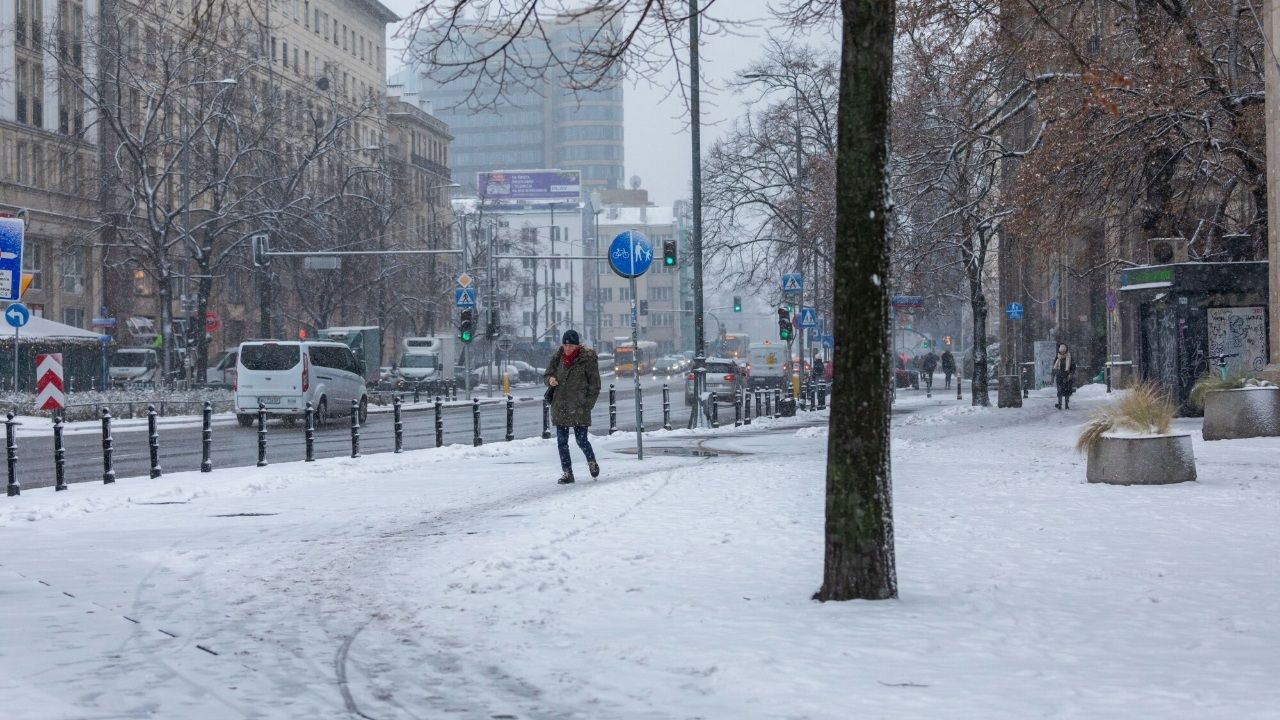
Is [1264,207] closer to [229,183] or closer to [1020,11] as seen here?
[1020,11]

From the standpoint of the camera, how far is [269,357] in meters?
35.6

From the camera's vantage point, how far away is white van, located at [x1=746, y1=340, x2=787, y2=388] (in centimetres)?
6034

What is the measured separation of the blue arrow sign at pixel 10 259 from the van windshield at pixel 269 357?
1854 centimetres

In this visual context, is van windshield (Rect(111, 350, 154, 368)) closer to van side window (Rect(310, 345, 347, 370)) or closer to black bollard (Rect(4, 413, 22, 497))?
van side window (Rect(310, 345, 347, 370))

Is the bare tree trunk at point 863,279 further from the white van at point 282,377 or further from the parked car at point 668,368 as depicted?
the parked car at point 668,368

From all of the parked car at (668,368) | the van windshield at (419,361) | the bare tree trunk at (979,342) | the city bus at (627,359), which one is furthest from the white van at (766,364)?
the parked car at (668,368)

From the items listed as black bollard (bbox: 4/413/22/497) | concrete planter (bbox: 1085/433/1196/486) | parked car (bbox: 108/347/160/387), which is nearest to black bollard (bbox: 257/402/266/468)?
black bollard (bbox: 4/413/22/497)

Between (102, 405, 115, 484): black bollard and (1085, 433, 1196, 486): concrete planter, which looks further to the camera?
(102, 405, 115, 484): black bollard

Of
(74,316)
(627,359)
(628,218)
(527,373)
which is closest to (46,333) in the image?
(74,316)

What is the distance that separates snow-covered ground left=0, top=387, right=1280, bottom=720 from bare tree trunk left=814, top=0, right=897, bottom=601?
0.61 metres

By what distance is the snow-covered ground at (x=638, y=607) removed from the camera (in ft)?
20.6

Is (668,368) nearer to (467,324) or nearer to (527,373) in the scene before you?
(527,373)

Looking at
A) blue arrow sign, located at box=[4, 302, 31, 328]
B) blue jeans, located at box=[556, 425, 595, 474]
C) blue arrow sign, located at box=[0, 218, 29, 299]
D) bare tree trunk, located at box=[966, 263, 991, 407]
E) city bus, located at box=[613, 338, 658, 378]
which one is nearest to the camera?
blue arrow sign, located at box=[0, 218, 29, 299]

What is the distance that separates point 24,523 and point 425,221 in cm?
10171
